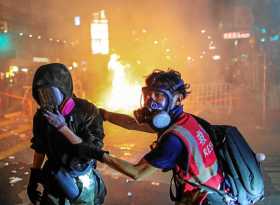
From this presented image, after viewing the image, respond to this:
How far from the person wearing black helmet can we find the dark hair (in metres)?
0.51

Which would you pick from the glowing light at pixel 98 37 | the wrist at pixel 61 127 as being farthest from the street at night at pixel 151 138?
the glowing light at pixel 98 37

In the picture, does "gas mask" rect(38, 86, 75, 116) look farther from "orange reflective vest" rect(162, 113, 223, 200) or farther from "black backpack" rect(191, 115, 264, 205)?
"black backpack" rect(191, 115, 264, 205)

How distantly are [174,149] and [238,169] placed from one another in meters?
0.36

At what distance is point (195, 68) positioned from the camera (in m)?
36.0

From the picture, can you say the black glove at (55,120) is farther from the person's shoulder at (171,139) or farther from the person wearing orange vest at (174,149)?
the person's shoulder at (171,139)

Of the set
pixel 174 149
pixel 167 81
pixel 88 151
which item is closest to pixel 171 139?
pixel 174 149

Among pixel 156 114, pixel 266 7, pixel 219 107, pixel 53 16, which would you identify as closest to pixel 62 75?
pixel 156 114

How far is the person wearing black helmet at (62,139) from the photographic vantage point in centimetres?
243

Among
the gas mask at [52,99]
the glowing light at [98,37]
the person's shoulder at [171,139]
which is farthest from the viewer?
the glowing light at [98,37]

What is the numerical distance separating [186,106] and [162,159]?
11.6m

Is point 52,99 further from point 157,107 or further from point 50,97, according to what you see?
point 157,107

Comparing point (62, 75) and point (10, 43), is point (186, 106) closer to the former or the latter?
point (62, 75)

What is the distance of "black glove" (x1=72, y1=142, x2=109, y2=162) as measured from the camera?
2.17 m

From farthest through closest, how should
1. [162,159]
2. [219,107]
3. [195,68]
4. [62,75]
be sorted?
[195,68], [219,107], [62,75], [162,159]
